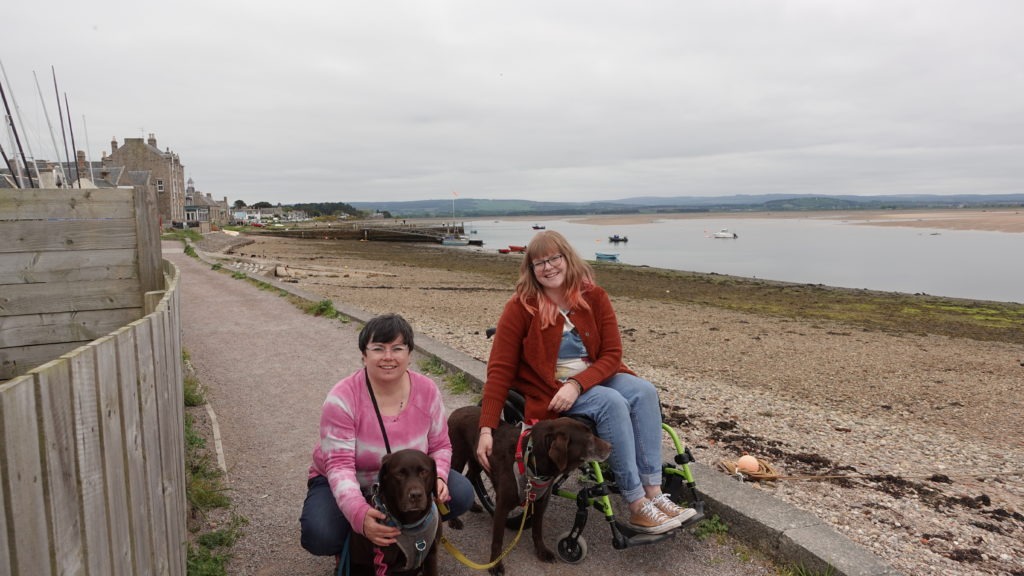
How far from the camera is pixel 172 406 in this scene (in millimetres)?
3193

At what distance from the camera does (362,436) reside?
3.22 metres

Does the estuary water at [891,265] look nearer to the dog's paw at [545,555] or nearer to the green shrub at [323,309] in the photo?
the green shrub at [323,309]

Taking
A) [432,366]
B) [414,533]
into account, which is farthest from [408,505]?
[432,366]

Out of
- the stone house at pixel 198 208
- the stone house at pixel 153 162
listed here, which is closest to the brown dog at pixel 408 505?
the stone house at pixel 153 162

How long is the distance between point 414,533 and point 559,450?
31.9 inches

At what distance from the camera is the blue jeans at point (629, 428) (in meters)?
3.55

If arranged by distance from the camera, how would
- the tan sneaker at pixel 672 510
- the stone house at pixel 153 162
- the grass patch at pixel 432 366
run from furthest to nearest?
the stone house at pixel 153 162
the grass patch at pixel 432 366
the tan sneaker at pixel 672 510

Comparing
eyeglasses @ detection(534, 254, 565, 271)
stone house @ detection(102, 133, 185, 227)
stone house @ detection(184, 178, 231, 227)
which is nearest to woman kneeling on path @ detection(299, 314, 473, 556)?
eyeglasses @ detection(534, 254, 565, 271)

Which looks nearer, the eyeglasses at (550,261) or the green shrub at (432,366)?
the eyeglasses at (550,261)

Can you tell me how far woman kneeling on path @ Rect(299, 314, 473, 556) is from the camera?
10.2 ft

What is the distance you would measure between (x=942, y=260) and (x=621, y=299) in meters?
40.7

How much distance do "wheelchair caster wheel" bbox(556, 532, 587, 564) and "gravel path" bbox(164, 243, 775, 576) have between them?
0.14ft

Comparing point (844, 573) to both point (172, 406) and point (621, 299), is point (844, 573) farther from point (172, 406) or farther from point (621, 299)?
point (621, 299)

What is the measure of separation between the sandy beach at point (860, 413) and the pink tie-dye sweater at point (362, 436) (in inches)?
103
